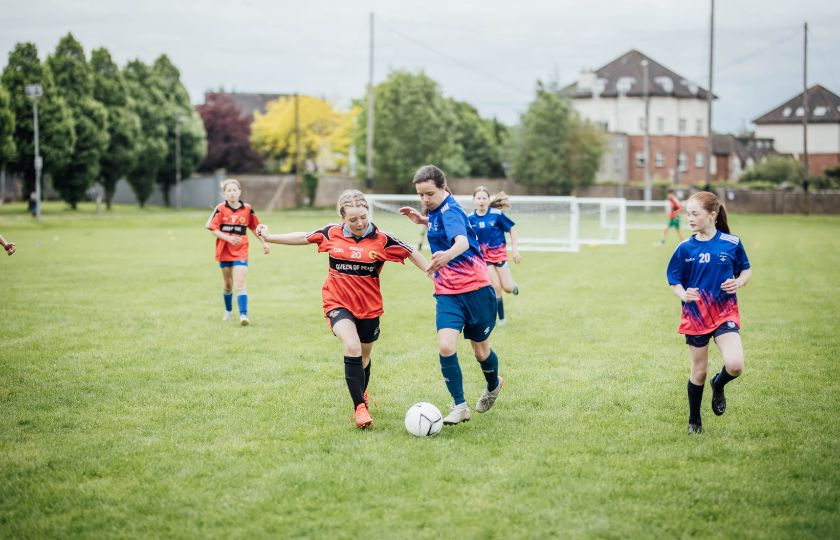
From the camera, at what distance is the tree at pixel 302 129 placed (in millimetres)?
74125

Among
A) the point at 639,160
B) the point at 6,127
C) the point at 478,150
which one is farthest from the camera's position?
the point at 478,150

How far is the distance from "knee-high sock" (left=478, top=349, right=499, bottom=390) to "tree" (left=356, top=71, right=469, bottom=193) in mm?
51192

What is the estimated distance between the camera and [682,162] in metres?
79.0

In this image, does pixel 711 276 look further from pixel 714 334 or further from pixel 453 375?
pixel 453 375

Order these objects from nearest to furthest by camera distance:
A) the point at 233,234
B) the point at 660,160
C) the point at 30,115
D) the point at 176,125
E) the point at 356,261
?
the point at 356,261 < the point at 233,234 < the point at 30,115 < the point at 176,125 < the point at 660,160

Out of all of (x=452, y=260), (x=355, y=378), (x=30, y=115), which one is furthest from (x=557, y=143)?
(x=355, y=378)

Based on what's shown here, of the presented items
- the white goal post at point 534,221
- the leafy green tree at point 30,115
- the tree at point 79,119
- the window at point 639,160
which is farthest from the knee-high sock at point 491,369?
the window at point 639,160

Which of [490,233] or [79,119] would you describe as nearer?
[490,233]

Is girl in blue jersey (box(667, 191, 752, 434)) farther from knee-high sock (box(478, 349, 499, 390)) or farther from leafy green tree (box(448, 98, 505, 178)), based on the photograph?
leafy green tree (box(448, 98, 505, 178))

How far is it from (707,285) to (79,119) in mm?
49936

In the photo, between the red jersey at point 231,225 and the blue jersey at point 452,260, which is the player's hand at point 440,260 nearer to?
the blue jersey at point 452,260

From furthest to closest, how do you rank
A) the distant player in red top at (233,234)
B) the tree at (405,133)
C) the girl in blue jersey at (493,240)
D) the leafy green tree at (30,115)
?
the tree at (405,133) < the leafy green tree at (30,115) < the distant player in red top at (233,234) < the girl in blue jersey at (493,240)

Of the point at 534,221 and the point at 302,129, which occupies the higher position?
the point at 302,129

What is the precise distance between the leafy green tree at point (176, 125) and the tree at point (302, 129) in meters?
11.5
